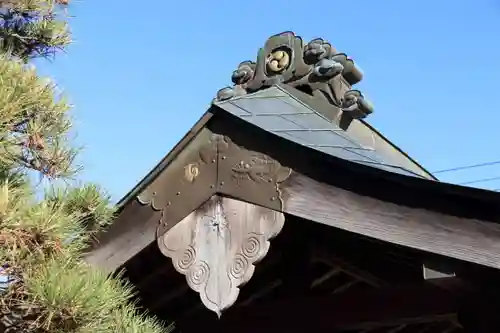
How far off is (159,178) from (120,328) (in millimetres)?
672

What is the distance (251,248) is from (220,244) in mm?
121

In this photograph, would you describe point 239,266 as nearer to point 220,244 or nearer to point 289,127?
point 220,244

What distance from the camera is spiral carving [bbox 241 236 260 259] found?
242 cm

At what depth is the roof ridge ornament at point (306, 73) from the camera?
118 inches

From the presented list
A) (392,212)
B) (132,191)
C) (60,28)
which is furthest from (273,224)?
(60,28)

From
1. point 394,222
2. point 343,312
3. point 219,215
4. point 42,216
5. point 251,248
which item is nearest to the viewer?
point 42,216

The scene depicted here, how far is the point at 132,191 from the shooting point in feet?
8.86

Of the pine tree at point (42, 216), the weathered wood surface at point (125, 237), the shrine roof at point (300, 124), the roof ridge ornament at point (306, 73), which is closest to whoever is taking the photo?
the pine tree at point (42, 216)

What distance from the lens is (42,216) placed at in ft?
6.56

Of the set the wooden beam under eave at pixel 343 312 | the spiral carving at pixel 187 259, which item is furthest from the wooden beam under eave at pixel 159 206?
the wooden beam under eave at pixel 343 312

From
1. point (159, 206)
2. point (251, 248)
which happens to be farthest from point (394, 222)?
point (159, 206)

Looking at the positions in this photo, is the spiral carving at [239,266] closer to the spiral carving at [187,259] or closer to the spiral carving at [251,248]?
the spiral carving at [251,248]

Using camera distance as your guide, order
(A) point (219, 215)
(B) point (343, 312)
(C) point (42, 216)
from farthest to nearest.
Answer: (B) point (343, 312) → (A) point (219, 215) → (C) point (42, 216)

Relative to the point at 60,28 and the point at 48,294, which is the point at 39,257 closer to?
the point at 48,294
